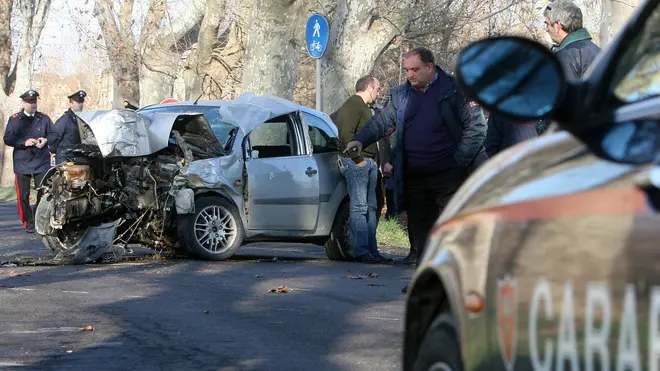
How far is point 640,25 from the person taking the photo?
109 inches

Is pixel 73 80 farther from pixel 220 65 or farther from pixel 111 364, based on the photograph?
pixel 111 364

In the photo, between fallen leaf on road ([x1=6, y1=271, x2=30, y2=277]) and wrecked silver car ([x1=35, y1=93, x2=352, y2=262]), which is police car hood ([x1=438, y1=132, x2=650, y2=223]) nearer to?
fallen leaf on road ([x1=6, y1=271, x2=30, y2=277])

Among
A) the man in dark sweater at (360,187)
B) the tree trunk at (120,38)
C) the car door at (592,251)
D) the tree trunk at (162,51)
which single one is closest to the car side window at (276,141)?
the man in dark sweater at (360,187)

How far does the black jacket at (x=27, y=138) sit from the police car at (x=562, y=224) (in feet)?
51.2

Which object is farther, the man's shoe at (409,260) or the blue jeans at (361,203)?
the blue jeans at (361,203)

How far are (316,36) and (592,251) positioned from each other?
15956mm

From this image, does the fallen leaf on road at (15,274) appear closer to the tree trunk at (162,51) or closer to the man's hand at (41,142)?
the man's hand at (41,142)

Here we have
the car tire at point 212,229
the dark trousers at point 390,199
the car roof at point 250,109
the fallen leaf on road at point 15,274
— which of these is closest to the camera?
the fallen leaf on road at point 15,274

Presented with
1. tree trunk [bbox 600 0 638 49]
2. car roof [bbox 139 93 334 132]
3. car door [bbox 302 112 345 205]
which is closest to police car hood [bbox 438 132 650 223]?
car roof [bbox 139 93 334 132]

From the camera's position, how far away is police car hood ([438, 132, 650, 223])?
8.56 feet

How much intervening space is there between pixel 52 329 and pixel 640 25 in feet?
18.5

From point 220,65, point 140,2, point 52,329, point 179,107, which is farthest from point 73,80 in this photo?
point 52,329

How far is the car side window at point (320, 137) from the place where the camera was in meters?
13.9

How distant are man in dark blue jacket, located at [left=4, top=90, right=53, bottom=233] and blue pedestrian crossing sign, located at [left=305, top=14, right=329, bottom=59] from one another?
370cm
